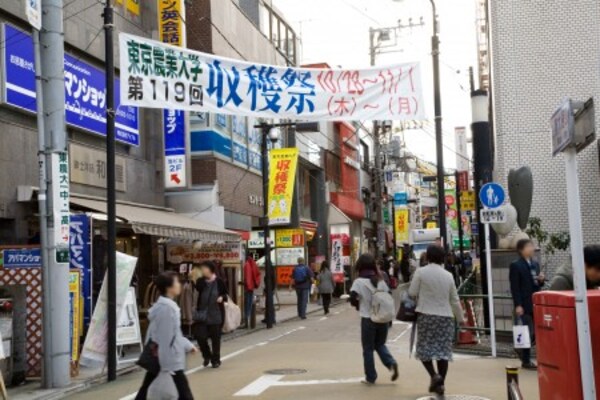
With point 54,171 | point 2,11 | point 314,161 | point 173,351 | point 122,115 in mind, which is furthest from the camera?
point 314,161

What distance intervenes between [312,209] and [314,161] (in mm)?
2619

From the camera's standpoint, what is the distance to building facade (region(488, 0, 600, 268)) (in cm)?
1619

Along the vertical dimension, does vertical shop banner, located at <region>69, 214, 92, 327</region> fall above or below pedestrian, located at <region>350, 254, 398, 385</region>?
above

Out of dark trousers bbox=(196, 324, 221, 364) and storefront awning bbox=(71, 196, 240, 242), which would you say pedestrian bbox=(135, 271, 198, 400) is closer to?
dark trousers bbox=(196, 324, 221, 364)

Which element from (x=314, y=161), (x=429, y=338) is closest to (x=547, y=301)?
(x=429, y=338)

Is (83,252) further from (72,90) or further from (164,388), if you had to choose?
(164,388)

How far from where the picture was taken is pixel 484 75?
3794 centimetres

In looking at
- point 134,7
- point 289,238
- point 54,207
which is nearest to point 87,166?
point 134,7

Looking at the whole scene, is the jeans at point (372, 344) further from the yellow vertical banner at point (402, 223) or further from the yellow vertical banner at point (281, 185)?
the yellow vertical banner at point (402, 223)

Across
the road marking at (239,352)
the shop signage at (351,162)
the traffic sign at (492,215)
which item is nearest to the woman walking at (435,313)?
the traffic sign at (492,215)

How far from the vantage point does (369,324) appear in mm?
9695

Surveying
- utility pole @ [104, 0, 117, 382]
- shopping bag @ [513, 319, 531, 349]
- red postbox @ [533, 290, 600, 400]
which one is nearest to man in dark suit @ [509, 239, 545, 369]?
shopping bag @ [513, 319, 531, 349]

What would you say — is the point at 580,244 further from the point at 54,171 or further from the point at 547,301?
the point at 54,171

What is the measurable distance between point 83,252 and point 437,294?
7.14m
